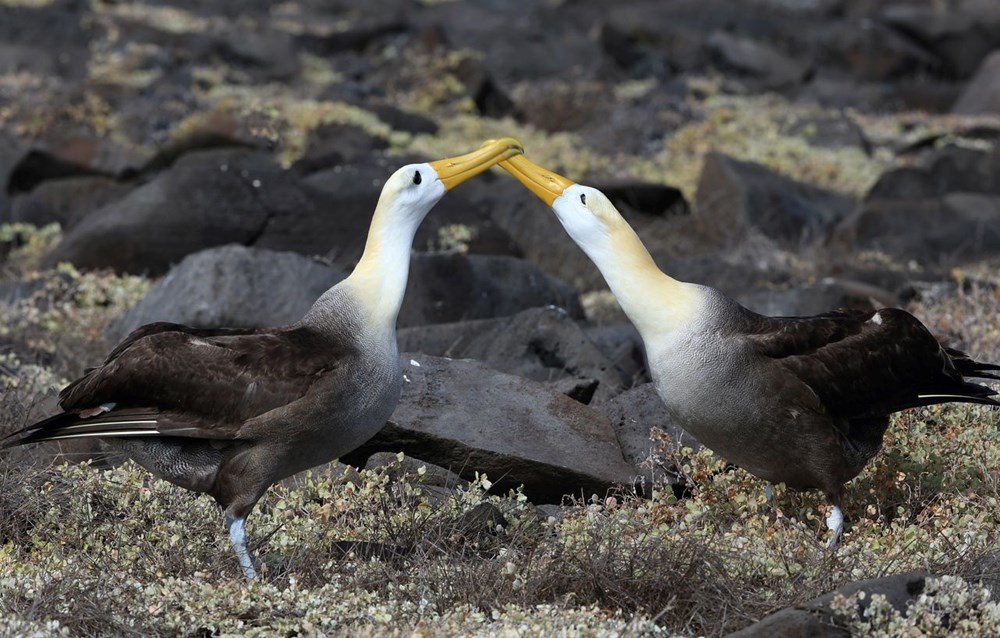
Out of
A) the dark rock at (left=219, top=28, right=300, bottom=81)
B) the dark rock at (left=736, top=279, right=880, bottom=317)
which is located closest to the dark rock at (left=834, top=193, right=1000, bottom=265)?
the dark rock at (left=736, top=279, right=880, bottom=317)

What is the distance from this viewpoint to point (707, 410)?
190 inches

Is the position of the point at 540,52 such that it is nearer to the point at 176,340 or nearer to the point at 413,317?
the point at 413,317

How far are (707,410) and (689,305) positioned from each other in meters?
0.36

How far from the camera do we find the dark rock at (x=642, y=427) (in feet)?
18.8

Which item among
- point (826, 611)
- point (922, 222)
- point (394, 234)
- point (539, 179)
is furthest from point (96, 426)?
Answer: point (922, 222)

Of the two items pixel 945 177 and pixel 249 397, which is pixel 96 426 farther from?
pixel 945 177

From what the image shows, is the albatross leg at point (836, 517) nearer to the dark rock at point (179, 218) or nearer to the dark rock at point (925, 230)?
the dark rock at point (179, 218)

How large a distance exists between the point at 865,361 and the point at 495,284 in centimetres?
403

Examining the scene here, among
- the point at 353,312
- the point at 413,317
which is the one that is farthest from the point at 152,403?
the point at 413,317

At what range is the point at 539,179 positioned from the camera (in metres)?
5.25

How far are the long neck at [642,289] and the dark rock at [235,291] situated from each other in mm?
3388

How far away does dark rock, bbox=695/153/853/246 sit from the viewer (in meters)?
12.6

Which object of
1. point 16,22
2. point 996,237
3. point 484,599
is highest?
point 484,599

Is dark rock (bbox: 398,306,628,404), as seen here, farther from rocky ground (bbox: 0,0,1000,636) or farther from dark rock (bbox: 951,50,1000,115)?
dark rock (bbox: 951,50,1000,115)
